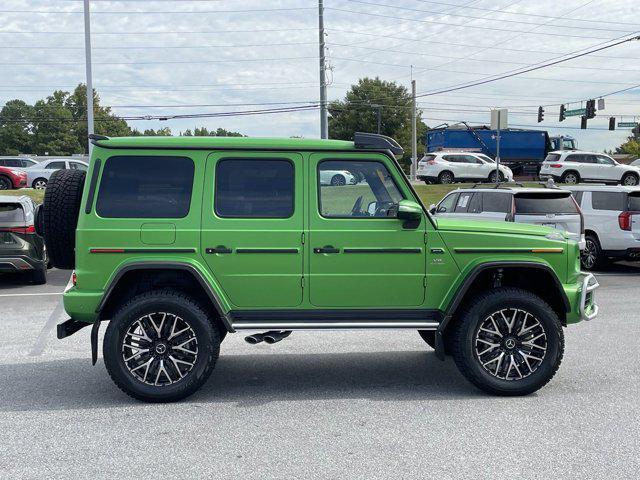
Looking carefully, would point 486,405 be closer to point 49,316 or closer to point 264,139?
point 264,139

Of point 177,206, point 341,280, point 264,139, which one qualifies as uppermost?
point 264,139

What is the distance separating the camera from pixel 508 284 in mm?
6168

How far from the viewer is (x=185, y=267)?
5477mm

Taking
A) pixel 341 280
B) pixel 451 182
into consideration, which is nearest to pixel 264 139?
pixel 341 280

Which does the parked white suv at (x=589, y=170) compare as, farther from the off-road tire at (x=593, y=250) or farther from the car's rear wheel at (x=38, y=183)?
the car's rear wheel at (x=38, y=183)

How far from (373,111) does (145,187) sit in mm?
78112

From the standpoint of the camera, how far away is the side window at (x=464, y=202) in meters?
13.8

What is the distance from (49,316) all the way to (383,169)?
568 cm

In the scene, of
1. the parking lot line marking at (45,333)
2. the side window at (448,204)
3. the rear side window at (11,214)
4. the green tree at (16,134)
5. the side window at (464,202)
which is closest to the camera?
the parking lot line marking at (45,333)

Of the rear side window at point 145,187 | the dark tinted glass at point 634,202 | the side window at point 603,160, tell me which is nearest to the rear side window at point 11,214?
the rear side window at point 145,187

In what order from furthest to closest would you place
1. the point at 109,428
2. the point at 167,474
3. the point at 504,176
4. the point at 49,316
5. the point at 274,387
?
the point at 504,176, the point at 49,316, the point at 274,387, the point at 109,428, the point at 167,474

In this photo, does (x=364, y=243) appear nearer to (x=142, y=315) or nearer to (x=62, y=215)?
(x=142, y=315)

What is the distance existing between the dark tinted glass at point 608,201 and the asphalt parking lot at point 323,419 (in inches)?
276

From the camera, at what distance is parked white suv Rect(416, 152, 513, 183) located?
34750 mm
